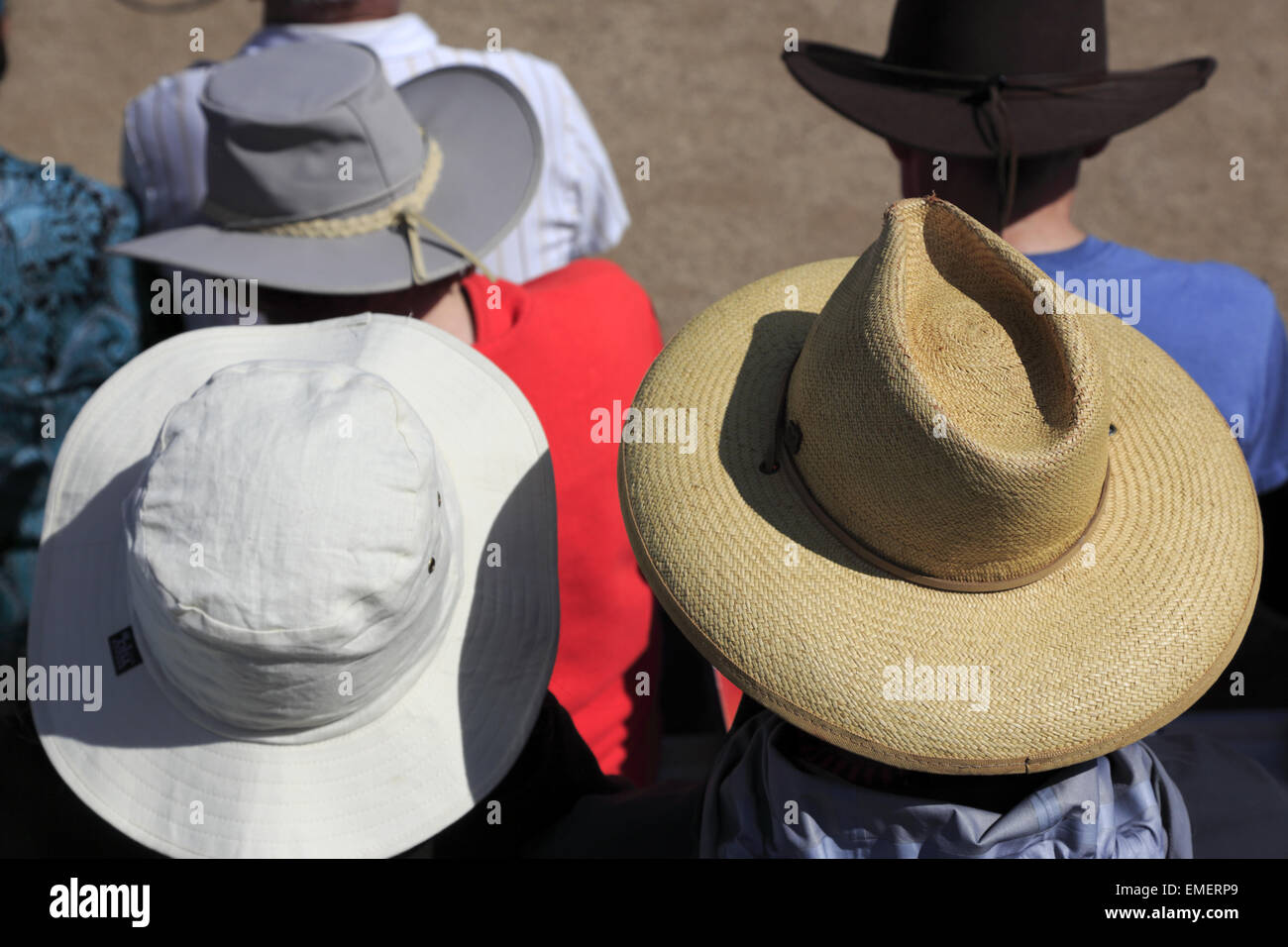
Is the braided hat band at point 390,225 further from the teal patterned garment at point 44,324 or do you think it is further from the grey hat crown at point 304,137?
the teal patterned garment at point 44,324

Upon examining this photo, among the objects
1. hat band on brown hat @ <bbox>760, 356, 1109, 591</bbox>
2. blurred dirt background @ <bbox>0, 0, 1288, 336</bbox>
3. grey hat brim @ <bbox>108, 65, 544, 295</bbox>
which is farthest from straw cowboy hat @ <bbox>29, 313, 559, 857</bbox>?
blurred dirt background @ <bbox>0, 0, 1288, 336</bbox>

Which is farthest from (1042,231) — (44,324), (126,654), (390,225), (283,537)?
(44,324)

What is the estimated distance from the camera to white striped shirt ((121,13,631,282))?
271 cm

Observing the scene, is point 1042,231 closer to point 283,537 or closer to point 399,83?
point 399,83

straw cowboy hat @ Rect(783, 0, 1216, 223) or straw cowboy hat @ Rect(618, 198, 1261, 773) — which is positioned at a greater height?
straw cowboy hat @ Rect(783, 0, 1216, 223)

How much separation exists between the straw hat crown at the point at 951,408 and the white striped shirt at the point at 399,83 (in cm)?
142

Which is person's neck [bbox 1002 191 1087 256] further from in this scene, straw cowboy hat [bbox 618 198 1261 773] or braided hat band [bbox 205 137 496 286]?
braided hat band [bbox 205 137 496 286]

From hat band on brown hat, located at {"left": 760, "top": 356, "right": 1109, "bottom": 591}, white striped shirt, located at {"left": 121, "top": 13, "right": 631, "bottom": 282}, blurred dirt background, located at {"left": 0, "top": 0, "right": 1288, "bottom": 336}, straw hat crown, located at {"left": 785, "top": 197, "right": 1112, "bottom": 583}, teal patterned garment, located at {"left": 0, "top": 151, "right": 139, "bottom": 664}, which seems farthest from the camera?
blurred dirt background, located at {"left": 0, "top": 0, "right": 1288, "bottom": 336}

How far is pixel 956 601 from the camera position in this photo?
1329 mm

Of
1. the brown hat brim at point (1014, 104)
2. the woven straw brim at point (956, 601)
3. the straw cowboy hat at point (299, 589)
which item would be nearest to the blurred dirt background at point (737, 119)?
the brown hat brim at point (1014, 104)

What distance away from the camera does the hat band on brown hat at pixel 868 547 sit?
1332 mm

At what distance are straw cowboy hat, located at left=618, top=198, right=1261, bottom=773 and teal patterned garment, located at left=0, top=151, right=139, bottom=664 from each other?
1685mm

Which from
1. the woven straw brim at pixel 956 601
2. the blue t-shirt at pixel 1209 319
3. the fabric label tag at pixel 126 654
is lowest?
the fabric label tag at pixel 126 654

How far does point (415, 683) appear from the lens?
1555mm
